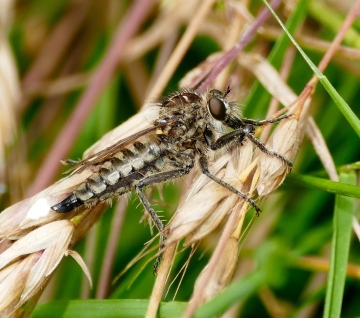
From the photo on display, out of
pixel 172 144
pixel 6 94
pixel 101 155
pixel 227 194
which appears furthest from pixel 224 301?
pixel 6 94

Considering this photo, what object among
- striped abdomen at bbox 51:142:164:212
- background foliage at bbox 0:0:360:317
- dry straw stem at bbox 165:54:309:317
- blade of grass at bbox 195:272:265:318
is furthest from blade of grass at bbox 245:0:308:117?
blade of grass at bbox 195:272:265:318

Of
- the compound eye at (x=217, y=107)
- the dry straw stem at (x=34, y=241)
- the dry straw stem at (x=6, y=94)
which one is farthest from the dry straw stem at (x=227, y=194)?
the dry straw stem at (x=6, y=94)

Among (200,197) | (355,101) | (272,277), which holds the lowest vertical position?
(272,277)

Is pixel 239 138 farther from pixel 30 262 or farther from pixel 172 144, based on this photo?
pixel 30 262

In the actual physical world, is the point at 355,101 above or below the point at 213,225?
above

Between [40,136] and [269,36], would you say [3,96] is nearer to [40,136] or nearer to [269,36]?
[40,136]

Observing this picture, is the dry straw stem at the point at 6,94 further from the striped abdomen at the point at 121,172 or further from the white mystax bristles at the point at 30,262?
the white mystax bristles at the point at 30,262

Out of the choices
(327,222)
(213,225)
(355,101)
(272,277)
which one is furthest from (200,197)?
(355,101)
